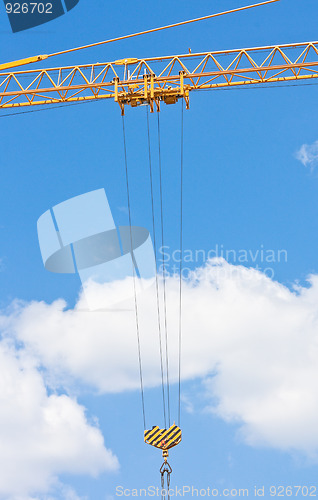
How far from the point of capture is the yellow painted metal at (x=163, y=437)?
26359mm

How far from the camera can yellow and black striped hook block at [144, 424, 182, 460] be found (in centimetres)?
2636

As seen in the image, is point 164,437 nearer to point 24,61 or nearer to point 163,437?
point 163,437

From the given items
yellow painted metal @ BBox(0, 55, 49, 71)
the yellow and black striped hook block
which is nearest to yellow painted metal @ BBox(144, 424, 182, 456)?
the yellow and black striped hook block

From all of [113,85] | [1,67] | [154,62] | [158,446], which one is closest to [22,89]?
[1,67]

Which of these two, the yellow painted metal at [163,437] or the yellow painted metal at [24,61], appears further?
the yellow painted metal at [24,61]

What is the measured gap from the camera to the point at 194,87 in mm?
33125

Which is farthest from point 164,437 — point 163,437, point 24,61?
point 24,61

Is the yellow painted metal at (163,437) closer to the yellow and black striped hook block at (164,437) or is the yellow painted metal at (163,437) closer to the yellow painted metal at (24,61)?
A: the yellow and black striped hook block at (164,437)

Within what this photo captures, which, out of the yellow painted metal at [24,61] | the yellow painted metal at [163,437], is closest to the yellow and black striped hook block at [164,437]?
the yellow painted metal at [163,437]

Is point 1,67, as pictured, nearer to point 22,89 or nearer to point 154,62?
point 22,89

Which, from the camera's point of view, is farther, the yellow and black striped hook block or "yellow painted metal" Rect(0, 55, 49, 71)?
"yellow painted metal" Rect(0, 55, 49, 71)

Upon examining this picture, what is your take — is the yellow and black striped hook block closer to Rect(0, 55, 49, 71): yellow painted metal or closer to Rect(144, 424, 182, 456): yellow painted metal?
Rect(144, 424, 182, 456): yellow painted metal

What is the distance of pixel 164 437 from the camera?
1040 inches

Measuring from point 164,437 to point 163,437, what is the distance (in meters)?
0.03
